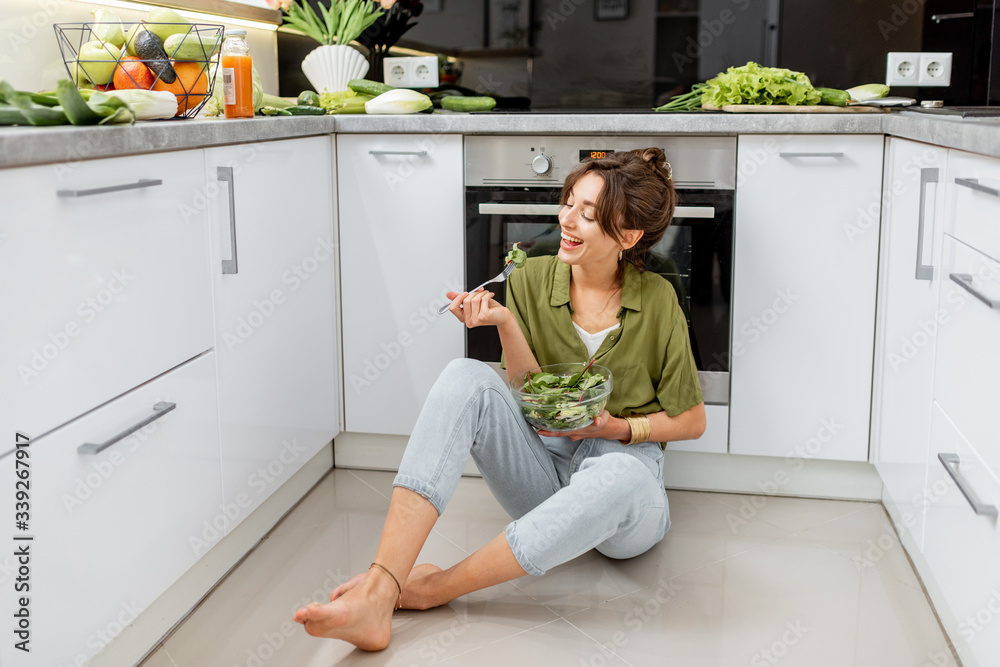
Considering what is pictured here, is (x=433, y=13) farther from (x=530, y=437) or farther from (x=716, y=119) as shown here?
(x=530, y=437)

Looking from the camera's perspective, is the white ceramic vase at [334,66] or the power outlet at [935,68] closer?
the power outlet at [935,68]

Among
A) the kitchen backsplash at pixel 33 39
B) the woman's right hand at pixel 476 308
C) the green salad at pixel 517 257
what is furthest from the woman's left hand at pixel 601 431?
the kitchen backsplash at pixel 33 39

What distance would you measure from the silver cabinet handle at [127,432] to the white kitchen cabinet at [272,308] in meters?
0.23

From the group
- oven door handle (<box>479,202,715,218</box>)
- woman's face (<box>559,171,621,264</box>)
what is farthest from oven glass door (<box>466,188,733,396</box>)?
woman's face (<box>559,171,621,264</box>)

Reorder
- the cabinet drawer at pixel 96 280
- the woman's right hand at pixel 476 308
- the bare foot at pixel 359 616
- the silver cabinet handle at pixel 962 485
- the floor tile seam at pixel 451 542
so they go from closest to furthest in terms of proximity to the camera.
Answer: the cabinet drawer at pixel 96 280
the silver cabinet handle at pixel 962 485
the bare foot at pixel 359 616
the woman's right hand at pixel 476 308
the floor tile seam at pixel 451 542

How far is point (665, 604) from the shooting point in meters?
1.80

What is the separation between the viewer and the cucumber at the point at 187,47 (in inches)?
73.2

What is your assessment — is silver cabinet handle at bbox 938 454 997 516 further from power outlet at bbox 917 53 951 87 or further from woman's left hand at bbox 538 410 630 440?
power outlet at bbox 917 53 951 87

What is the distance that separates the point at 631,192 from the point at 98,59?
3.54 feet

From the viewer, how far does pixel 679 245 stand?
2184 millimetres

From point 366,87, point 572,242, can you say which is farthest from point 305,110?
point 572,242

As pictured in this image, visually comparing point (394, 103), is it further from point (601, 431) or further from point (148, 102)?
point (601, 431)

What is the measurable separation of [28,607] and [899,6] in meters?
2.51

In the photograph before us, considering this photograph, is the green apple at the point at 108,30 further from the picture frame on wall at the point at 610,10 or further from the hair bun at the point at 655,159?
the picture frame on wall at the point at 610,10
